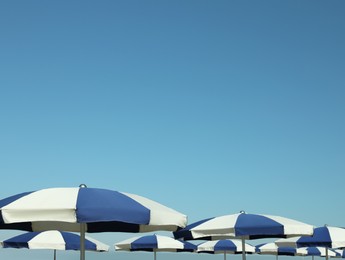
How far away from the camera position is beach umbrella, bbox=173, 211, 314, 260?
8.63 m

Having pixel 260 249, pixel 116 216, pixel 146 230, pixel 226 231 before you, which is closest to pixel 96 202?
pixel 116 216

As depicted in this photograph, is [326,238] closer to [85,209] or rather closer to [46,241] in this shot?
[46,241]

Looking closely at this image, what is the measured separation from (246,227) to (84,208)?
358 centimetres

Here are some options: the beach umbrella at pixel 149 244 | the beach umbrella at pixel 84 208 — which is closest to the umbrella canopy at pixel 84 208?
the beach umbrella at pixel 84 208

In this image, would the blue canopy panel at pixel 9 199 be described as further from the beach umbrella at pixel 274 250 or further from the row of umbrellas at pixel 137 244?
the beach umbrella at pixel 274 250

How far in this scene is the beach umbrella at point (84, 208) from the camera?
5.75 metres

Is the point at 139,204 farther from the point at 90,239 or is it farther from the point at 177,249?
the point at 177,249

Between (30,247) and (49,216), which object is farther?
(30,247)

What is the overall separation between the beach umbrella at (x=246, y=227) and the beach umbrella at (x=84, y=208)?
222cm

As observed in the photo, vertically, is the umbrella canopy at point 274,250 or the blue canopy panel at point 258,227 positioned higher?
the blue canopy panel at point 258,227

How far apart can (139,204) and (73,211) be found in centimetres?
82

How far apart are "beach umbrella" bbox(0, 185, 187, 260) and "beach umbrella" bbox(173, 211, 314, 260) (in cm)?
222

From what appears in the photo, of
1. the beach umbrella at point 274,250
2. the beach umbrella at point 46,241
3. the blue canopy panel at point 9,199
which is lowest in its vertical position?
the beach umbrella at point 274,250

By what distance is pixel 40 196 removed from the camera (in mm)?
6121
